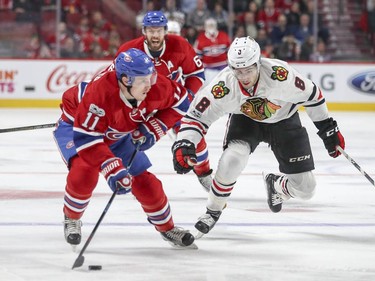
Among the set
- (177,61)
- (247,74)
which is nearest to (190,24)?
(177,61)

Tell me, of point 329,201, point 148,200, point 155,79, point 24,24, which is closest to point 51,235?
point 148,200

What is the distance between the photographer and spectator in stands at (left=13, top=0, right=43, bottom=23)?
1322 centimetres

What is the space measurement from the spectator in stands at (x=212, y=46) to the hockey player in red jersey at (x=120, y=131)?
8.55 m

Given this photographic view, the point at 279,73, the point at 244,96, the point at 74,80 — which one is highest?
the point at 279,73

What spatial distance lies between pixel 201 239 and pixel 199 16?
356 inches

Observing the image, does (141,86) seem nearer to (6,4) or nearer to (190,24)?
(6,4)

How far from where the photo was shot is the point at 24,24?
13266 mm

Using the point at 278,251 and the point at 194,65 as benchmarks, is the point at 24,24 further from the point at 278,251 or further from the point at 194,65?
the point at 278,251

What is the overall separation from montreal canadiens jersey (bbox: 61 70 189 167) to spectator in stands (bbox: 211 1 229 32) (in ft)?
29.6

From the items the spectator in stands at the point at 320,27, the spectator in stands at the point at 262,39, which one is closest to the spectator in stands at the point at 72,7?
the spectator in stands at the point at 262,39

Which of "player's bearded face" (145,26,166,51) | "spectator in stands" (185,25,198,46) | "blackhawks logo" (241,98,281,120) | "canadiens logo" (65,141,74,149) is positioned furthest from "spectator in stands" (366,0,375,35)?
"canadiens logo" (65,141,74,149)

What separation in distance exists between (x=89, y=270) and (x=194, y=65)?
2944mm

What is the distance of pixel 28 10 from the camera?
13281mm

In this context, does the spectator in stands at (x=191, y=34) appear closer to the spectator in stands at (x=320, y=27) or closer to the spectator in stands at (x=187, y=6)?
the spectator in stands at (x=187, y=6)
